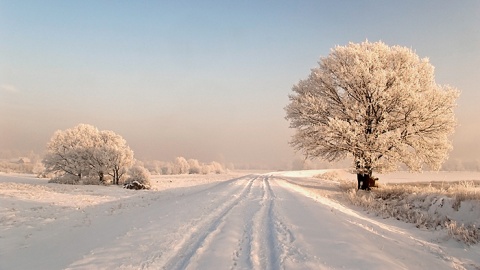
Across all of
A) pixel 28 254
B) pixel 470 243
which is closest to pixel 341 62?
pixel 470 243

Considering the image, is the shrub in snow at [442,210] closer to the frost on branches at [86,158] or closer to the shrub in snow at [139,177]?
the shrub in snow at [139,177]

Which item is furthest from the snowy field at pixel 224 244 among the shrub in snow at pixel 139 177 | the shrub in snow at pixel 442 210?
the shrub in snow at pixel 139 177

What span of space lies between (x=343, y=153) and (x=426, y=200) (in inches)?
327

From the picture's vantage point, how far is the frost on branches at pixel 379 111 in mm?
20297

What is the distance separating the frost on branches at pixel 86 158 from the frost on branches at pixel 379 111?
30.3 m

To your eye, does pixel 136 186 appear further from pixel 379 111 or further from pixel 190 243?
pixel 190 243

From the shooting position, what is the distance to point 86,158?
43750mm

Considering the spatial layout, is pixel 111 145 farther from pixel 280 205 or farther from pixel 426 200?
pixel 426 200

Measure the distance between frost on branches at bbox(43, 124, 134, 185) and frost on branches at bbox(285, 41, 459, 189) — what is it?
30344 millimetres

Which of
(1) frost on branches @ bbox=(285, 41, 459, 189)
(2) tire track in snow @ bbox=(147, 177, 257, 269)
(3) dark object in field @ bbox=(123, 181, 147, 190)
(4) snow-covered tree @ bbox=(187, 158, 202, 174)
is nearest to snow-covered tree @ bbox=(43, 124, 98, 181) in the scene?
(3) dark object in field @ bbox=(123, 181, 147, 190)

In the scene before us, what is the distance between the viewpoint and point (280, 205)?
1300 cm

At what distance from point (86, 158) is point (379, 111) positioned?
4047 cm

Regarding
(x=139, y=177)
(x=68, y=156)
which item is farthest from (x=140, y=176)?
(x=68, y=156)

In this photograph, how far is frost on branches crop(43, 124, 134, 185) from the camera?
4238 cm
